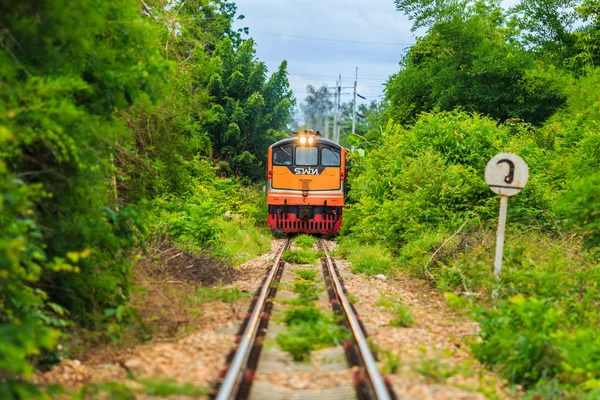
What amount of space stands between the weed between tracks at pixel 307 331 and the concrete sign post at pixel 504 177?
265 centimetres

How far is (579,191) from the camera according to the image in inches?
364

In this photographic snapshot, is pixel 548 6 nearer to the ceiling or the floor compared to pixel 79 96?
nearer to the ceiling

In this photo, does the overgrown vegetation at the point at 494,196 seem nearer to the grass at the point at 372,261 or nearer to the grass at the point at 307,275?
the grass at the point at 372,261

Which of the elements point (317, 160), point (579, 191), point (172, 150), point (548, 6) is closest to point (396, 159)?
point (317, 160)

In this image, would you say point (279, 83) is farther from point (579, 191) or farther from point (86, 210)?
point (86, 210)

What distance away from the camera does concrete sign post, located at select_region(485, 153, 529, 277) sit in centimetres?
883

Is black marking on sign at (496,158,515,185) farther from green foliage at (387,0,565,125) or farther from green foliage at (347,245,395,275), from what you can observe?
green foliage at (387,0,565,125)

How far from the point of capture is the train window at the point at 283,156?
2158 centimetres

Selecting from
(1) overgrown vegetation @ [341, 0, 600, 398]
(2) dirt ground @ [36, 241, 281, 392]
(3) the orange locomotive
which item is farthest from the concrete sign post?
(3) the orange locomotive

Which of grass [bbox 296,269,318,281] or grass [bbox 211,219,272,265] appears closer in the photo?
grass [bbox 296,269,318,281]

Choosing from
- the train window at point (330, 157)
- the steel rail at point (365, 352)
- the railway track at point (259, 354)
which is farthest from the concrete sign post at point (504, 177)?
the train window at point (330, 157)

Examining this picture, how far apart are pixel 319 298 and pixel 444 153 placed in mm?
8111

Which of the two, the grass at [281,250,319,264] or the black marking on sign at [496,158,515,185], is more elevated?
the black marking on sign at [496,158,515,185]

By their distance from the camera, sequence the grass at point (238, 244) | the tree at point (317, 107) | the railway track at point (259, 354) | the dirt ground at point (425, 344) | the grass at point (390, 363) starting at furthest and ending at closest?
the tree at point (317, 107), the grass at point (238, 244), the grass at point (390, 363), the dirt ground at point (425, 344), the railway track at point (259, 354)
